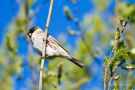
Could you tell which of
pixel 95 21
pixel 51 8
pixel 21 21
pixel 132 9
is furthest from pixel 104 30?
pixel 51 8

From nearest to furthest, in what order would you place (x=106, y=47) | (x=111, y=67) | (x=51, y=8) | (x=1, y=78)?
(x=111, y=67) < (x=51, y=8) < (x=106, y=47) < (x=1, y=78)

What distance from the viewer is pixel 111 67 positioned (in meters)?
2.28

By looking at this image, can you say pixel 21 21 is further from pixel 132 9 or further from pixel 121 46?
pixel 121 46

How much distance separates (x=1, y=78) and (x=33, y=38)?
2.76 metres

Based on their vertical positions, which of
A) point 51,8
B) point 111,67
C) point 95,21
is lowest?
point 111,67

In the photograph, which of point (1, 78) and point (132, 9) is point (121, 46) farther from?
point (1, 78)

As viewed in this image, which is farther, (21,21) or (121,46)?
(21,21)

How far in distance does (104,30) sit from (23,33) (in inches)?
77.8

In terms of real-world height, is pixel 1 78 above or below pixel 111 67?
above

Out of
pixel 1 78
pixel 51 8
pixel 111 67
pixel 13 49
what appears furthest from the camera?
pixel 1 78

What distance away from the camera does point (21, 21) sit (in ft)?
18.8

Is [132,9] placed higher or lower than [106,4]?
lower

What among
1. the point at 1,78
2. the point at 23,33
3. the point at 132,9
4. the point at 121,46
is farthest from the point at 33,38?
the point at 1,78

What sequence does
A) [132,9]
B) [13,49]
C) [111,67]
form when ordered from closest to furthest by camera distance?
[111,67] → [132,9] → [13,49]
